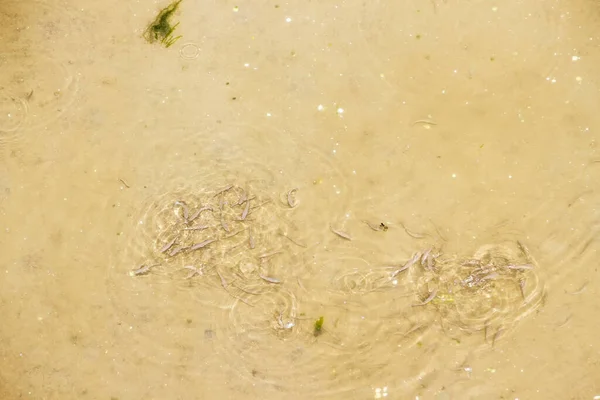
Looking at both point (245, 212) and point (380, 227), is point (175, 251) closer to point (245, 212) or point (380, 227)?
point (245, 212)

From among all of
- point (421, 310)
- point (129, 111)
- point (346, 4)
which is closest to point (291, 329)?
point (421, 310)

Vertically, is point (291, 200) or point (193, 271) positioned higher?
point (291, 200)

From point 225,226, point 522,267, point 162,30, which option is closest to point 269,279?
point 225,226

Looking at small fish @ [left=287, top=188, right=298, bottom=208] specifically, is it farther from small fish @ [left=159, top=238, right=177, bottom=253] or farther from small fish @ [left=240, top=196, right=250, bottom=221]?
small fish @ [left=159, top=238, right=177, bottom=253]

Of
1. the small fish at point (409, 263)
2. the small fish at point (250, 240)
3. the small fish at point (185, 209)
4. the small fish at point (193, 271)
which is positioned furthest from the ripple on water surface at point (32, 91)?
the small fish at point (409, 263)

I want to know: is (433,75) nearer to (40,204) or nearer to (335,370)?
(335,370)

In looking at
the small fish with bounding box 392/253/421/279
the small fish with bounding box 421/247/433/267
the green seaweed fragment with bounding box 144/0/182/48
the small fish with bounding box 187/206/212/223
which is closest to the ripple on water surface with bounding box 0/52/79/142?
the green seaweed fragment with bounding box 144/0/182/48

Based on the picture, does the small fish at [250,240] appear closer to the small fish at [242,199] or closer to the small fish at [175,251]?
the small fish at [242,199]
